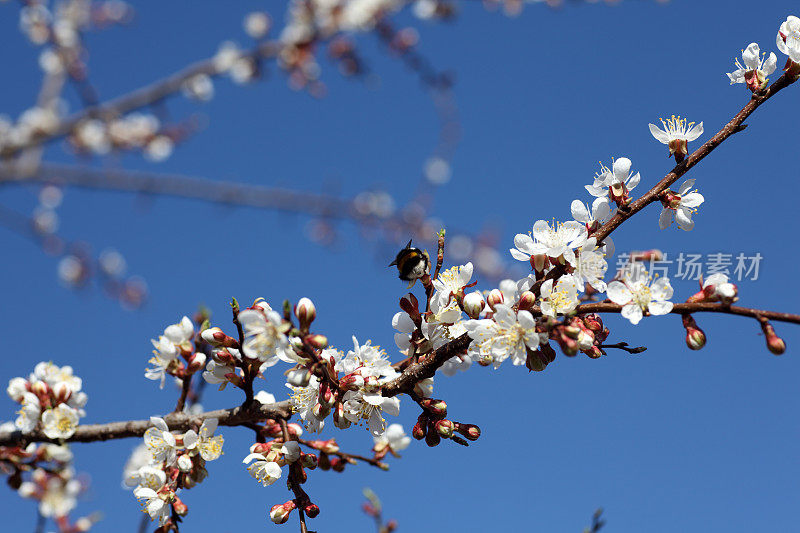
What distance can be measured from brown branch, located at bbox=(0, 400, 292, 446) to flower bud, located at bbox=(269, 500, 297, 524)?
0.32 metres

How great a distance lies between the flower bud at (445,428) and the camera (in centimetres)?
203

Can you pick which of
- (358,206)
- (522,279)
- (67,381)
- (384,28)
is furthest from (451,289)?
(384,28)

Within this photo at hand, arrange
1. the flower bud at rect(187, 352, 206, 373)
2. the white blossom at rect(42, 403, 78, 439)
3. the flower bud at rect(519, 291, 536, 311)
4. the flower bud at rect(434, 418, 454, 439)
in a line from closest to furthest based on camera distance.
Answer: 1. the flower bud at rect(519, 291, 536, 311)
2. the flower bud at rect(434, 418, 454, 439)
3. the flower bud at rect(187, 352, 206, 373)
4. the white blossom at rect(42, 403, 78, 439)

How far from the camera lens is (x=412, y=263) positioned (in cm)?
216

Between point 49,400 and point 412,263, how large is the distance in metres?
1.87

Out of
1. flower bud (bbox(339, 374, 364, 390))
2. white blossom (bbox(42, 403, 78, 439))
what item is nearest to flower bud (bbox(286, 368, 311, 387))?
flower bud (bbox(339, 374, 364, 390))

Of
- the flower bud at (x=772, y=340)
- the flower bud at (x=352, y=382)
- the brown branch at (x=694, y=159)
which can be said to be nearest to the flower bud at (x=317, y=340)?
the flower bud at (x=352, y=382)

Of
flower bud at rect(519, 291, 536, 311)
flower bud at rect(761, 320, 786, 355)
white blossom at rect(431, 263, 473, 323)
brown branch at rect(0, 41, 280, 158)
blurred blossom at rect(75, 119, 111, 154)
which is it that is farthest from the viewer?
blurred blossom at rect(75, 119, 111, 154)

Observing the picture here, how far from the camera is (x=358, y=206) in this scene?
7.65 m

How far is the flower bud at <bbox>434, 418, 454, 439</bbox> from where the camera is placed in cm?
203

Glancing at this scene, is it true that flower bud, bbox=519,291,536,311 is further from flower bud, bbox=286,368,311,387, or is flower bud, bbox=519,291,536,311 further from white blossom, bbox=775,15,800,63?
white blossom, bbox=775,15,800,63

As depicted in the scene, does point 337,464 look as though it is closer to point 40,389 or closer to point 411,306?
point 411,306

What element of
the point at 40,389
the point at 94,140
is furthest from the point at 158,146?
the point at 40,389

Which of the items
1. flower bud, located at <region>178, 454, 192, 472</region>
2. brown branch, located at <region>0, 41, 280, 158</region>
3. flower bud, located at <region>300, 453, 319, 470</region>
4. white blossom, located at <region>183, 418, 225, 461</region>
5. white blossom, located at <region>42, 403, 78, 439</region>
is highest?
brown branch, located at <region>0, 41, 280, 158</region>
